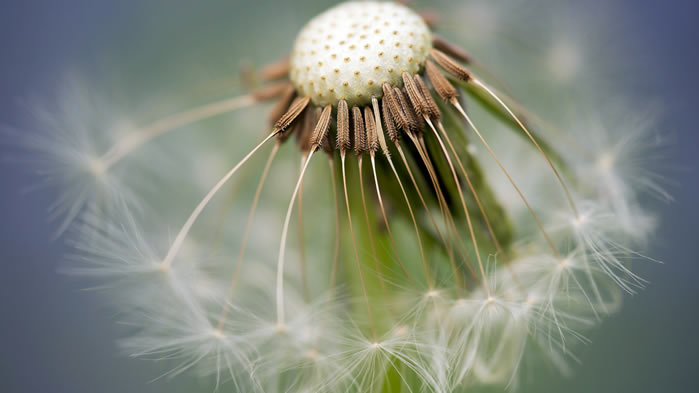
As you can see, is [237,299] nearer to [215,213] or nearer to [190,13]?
[215,213]

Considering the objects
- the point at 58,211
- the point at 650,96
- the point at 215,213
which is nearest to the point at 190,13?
the point at 215,213

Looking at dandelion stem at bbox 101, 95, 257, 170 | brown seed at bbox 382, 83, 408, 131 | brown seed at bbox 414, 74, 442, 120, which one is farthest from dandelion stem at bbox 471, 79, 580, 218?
dandelion stem at bbox 101, 95, 257, 170

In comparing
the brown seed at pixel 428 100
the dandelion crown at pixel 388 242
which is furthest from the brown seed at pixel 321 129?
the brown seed at pixel 428 100

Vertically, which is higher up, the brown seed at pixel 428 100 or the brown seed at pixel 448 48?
the brown seed at pixel 448 48

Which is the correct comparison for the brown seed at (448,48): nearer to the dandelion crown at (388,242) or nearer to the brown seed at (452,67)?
the dandelion crown at (388,242)

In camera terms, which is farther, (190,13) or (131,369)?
(190,13)

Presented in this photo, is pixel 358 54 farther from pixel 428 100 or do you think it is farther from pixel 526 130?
pixel 526 130
